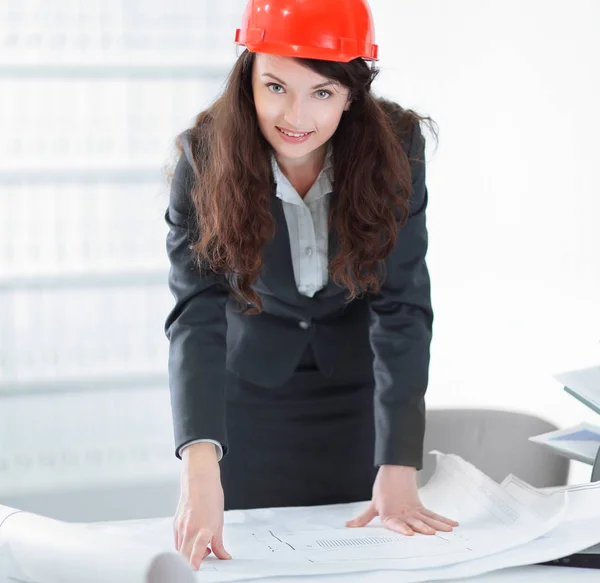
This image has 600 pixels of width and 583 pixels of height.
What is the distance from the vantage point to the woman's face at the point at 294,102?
1.22m

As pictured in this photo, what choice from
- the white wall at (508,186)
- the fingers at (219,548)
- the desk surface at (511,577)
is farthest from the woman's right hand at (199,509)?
the white wall at (508,186)

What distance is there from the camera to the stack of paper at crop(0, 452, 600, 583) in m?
0.75

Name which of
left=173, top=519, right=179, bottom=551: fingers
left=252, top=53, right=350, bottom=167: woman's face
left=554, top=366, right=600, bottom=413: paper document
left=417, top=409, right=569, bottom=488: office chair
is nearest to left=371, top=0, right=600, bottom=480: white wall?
left=417, top=409, right=569, bottom=488: office chair

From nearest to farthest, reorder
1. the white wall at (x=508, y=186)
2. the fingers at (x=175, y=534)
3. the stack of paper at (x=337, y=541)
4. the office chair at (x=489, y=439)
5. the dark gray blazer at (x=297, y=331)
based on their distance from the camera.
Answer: the stack of paper at (x=337, y=541), the fingers at (x=175, y=534), the dark gray blazer at (x=297, y=331), the office chair at (x=489, y=439), the white wall at (x=508, y=186)

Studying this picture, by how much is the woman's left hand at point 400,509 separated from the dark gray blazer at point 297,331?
3 cm

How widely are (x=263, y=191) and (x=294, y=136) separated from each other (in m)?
0.14

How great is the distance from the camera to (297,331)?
4.93ft

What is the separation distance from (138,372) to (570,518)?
7.29ft

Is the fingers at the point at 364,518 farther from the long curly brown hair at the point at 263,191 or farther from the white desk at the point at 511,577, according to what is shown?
the long curly brown hair at the point at 263,191

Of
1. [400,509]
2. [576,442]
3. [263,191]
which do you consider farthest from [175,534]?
[576,442]

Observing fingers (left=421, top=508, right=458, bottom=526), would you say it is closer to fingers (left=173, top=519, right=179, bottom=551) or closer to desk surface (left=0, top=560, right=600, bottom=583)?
desk surface (left=0, top=560, right=600, bottom=583)

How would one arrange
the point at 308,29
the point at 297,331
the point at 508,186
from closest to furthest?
the point at 308,29 → the point at 297,331 → the point at 508,186

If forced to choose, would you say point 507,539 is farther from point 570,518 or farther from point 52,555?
point 52,555

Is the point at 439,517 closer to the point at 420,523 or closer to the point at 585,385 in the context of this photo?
the point at 420,523
